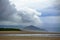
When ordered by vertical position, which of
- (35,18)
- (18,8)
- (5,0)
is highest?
(5,0)

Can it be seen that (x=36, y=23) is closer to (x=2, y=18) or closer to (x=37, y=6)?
(x=37, y=6)

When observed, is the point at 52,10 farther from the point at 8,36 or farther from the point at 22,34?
the point at 8,36

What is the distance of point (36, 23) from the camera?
1.83 metres

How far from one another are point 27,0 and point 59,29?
0.60m

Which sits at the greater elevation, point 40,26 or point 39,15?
point 39,15

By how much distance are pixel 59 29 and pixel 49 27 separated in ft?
0.45

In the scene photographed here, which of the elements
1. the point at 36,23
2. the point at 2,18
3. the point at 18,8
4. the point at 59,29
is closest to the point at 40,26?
the point at 36,23

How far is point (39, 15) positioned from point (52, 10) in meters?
0.19

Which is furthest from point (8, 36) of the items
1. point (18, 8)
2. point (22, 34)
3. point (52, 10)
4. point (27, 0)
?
point (52, 10)

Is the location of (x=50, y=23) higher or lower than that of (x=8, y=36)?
higher

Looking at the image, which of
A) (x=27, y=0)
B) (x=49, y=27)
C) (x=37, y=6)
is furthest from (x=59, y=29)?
(x=27, y=0)

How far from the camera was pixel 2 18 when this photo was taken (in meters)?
1.84

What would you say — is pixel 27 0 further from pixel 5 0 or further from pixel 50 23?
pixel 50 23

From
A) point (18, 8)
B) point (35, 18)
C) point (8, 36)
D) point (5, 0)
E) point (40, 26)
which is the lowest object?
point (8, 36)
